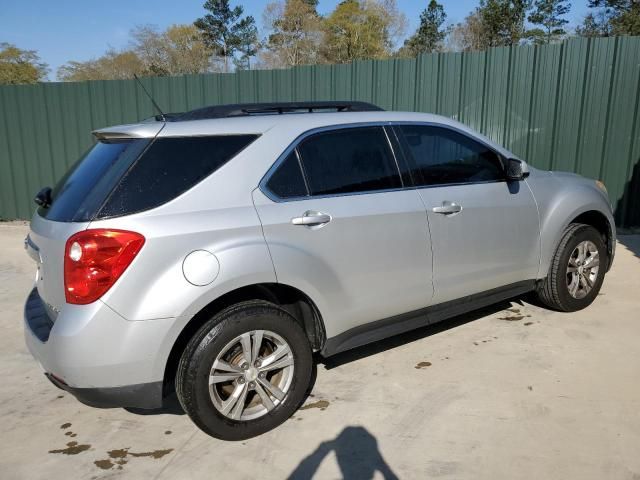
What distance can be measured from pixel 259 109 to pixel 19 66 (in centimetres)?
5441

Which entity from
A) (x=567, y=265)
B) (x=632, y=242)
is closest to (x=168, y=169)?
(x=567, y=265)

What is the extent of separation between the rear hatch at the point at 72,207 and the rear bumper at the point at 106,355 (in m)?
0.17

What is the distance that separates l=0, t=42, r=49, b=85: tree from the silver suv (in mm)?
49895

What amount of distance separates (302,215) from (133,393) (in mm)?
1259

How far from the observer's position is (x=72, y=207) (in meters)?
2.67

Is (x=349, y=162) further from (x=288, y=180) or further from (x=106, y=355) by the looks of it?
(x=106, y=355)

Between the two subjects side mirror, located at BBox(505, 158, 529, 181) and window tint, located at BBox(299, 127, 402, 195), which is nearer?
window tint, located at BBox(299, 127, 402, 195)

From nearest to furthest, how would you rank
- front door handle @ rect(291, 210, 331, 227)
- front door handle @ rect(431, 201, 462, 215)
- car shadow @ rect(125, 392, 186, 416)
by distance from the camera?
front door handle @ rect(291, 210, 331, 227) → car shadow @ rect(125, 392, 186, 416) → front door handle @ rect(431, 201, 462, 215)

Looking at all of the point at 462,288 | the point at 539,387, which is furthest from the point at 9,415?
the point at 539,387

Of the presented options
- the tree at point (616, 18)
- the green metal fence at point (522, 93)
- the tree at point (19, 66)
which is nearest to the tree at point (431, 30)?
the tree at point (616, 18)

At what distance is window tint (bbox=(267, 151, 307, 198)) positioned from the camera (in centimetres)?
291

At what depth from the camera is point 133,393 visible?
101 inches

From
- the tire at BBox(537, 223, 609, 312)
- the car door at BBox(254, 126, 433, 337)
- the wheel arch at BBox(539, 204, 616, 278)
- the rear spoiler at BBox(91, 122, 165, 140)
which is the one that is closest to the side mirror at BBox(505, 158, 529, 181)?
the wheel arch at BBox(539, 204, 616, 278)

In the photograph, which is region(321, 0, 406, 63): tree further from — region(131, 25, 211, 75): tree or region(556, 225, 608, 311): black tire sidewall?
region(556, 225, 608, 311): black tire sidewall
